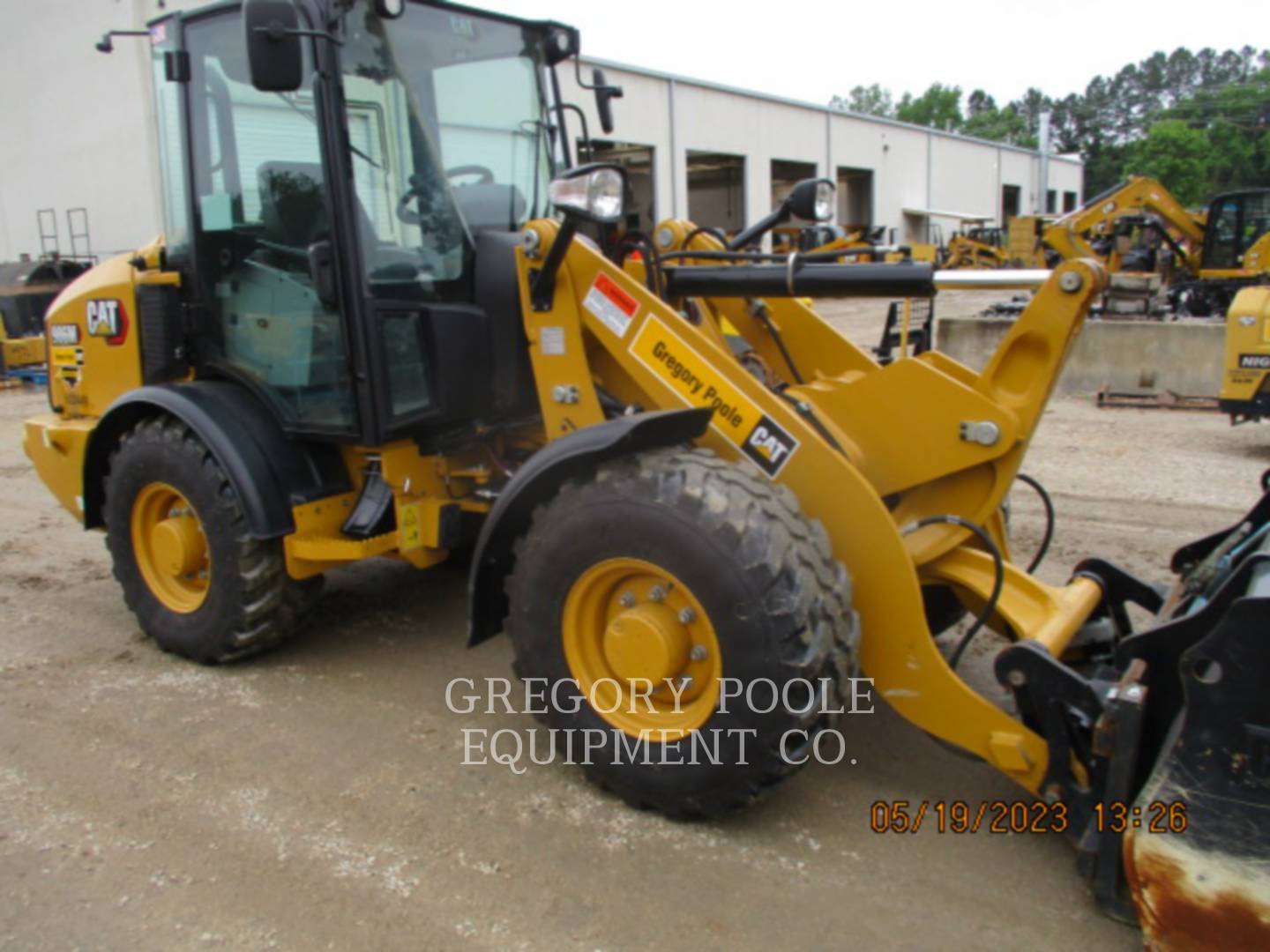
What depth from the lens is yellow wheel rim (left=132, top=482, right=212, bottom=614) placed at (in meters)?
4.29

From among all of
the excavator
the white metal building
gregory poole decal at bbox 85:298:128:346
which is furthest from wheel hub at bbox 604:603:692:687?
the excavator

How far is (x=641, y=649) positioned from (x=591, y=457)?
22.9 inches

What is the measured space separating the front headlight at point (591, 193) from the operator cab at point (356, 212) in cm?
83

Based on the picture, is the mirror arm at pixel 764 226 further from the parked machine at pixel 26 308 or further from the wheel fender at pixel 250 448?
the parked machine at pixel 26 308

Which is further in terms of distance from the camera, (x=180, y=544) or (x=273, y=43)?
(x=180, y=544)

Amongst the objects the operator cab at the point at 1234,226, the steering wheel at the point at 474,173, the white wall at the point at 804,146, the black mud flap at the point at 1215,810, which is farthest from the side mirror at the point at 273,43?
Answer: the operator cab at the point at 1234,226

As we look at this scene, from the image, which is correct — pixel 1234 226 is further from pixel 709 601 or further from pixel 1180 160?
pixel 1180 160

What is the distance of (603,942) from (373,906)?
25.5 inches

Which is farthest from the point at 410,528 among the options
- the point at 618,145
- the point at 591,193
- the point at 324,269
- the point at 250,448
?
the point at 618,145

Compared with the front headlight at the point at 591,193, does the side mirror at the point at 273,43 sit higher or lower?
higher

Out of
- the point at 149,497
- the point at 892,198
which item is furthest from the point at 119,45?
the point at 892,198

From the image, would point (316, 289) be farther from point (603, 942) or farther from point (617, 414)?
point (603, 942)

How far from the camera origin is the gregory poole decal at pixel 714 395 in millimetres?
3096

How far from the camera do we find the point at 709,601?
9.30 ft
